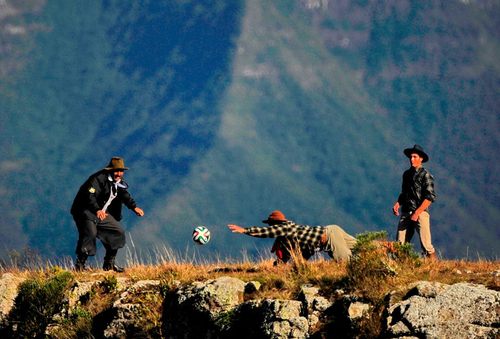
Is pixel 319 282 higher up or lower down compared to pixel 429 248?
lower down

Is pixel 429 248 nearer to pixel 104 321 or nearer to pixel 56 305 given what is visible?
pixel 104 321

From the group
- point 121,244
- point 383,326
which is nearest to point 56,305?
point 121,244

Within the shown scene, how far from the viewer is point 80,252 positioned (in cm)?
1614

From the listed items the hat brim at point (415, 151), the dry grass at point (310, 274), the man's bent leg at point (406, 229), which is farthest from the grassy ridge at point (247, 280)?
the hat brim at point (415, 151)

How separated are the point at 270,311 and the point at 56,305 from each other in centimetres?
583

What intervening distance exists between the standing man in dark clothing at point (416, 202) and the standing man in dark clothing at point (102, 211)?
21.4 feet

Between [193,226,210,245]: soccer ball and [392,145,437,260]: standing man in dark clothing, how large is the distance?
445 centimetres

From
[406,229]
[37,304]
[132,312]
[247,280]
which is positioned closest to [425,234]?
[406,229]

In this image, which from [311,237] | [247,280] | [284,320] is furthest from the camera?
[311,237]

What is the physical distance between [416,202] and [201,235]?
5054 mm

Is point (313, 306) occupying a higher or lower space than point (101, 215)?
lower

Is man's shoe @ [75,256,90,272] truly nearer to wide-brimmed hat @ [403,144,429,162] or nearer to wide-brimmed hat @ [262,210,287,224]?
wide-brimmed hat @ [262,210,287,224]

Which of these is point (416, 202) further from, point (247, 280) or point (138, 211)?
point (138, 211)

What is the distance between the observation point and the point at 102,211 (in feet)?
53.0
